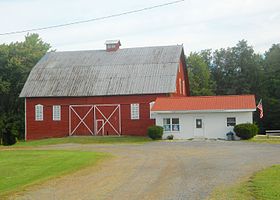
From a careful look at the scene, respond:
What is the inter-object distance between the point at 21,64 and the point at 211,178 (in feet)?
160

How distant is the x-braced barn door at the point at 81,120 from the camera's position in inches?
2053

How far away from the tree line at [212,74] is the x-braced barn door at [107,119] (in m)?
14.4

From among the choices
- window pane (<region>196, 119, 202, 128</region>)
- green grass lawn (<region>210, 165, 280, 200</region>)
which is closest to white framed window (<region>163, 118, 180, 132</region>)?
window pane (<region>196, 119, 202, 128</region>)

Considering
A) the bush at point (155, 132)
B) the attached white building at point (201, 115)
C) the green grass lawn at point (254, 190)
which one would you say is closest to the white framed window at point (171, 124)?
the attached white building at point (201, 115)

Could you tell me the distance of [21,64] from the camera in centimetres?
6241

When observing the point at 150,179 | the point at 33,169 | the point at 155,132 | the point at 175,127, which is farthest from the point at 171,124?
the point at 150,179

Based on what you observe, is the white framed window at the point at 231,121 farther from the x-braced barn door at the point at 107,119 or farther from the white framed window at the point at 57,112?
the white framed window at the point at 57,112

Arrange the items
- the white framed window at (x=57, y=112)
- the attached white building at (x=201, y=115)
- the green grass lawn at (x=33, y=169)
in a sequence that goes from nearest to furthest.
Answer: the green grass lawn at (x=33, y=169) < the attached white building at (x=201, y=115) < the white framed window at (x=57, y=112)

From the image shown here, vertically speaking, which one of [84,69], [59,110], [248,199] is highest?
[84,69]

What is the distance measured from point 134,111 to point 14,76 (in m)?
18.9

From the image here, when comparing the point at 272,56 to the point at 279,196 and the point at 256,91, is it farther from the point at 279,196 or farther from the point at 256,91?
the point at 279,196

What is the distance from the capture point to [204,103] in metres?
47.0

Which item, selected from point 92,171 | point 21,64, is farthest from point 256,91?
point 92,171

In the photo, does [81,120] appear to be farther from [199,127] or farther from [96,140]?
A: [199,127]
